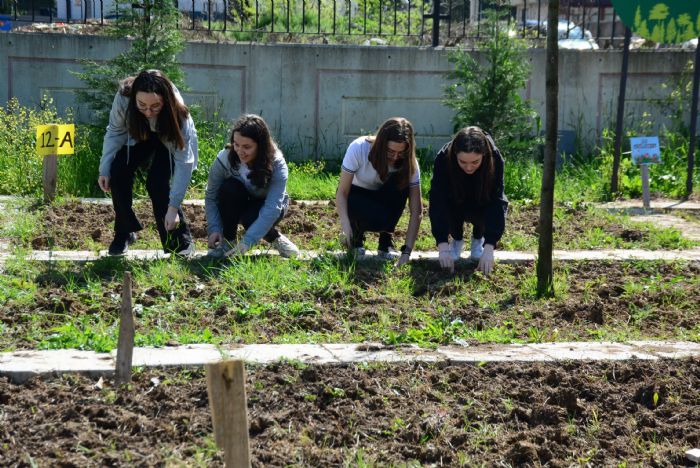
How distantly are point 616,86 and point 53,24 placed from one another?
23.0ft

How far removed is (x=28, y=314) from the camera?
480 cm

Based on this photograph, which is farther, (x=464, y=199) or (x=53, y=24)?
(x=53, y=24)

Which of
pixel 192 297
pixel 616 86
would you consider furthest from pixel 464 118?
pixel 192 297

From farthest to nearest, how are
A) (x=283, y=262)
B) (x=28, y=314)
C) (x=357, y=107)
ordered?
(x=357, y=107) → (x=283, y=262) → (x=28, y=314)

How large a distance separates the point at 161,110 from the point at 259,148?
65 centimetres

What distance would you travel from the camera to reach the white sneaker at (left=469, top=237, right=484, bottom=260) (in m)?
6.34

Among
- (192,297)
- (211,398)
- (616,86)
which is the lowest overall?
(192,297)

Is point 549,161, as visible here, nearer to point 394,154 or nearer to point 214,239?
point 394,154

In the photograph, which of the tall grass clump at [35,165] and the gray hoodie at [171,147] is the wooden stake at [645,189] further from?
the tall grass clump at [35,165]

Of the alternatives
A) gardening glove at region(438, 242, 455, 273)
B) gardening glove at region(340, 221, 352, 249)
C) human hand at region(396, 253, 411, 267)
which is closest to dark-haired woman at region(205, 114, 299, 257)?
gardening glove at region(340, 221, 352, 249)

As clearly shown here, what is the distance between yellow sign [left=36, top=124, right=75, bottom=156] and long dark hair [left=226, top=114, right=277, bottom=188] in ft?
7.75

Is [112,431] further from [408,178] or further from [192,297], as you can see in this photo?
[408,178]

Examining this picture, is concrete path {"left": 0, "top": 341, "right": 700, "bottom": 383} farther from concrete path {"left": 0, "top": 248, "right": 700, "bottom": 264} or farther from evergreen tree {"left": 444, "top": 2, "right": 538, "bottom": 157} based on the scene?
evergreen tree {"left": 444, "top": 2, "right": 538, "bottom": 157}

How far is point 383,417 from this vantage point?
11.8 feet
